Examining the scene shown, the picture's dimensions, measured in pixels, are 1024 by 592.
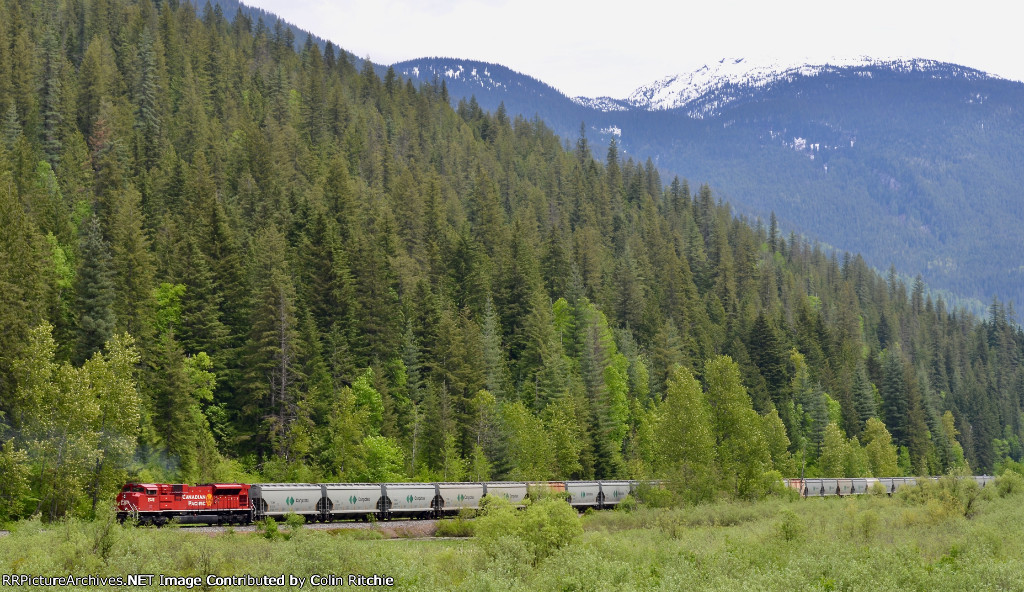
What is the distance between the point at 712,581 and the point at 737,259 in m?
156

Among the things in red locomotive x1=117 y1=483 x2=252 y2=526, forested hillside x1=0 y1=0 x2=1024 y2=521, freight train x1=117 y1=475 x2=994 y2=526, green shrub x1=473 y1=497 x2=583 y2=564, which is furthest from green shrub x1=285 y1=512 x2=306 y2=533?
green shrub x1=473 y1=497 x2=583 y2=564

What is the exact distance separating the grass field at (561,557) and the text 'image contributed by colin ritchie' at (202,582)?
0.28 m

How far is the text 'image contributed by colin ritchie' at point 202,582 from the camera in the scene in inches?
1190

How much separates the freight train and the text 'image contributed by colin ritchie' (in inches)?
755

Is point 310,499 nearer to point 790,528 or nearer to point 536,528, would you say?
point 536,528

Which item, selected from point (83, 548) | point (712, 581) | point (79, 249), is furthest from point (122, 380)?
point (712, 581)

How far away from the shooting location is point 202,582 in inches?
1262

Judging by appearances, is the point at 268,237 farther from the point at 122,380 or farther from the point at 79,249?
the point at 122,380

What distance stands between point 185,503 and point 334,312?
37.6m

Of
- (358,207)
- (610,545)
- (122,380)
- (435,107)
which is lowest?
(610,545)

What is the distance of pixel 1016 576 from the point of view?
3142cm

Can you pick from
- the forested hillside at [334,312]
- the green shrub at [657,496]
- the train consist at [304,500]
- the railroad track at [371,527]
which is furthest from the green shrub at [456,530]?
the green shrub at [657,496]

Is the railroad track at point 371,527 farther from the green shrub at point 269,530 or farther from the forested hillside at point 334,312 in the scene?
the forested hillside at point 334,312

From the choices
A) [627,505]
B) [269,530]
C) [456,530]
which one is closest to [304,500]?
[269,530]
